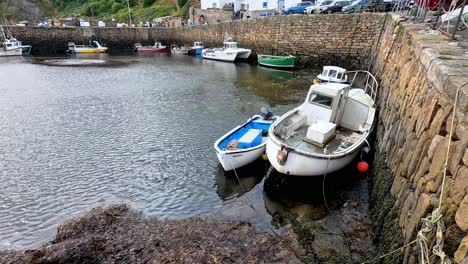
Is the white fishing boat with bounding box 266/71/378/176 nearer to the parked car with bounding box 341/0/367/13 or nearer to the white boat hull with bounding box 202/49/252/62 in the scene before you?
the parked car with bounding box 341/0/367/13

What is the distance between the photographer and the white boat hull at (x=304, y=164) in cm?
815

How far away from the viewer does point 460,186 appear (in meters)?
3.61

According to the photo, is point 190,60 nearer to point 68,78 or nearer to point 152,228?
point 68,78

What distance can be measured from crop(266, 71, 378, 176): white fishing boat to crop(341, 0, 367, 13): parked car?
63.1ft

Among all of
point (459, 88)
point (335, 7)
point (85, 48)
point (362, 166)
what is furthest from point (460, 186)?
point (85, 48)

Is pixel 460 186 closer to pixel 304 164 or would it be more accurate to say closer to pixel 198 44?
pixel 304 164

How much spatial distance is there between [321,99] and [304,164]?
322 centimetres

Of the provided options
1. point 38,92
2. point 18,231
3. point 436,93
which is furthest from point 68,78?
point 436,93

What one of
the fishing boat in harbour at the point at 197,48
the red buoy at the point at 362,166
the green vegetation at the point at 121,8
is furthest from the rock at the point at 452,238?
the green vegetation at the point at 121,8

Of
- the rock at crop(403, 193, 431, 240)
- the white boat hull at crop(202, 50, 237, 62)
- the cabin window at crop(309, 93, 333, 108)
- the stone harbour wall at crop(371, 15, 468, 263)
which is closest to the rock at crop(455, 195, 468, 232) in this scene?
the stone harbour wall at crop(371, 15, 468, 263)

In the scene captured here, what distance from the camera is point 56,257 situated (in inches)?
236

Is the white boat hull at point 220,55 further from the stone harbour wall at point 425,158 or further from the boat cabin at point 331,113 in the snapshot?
the stone harbour wall at point 425,158

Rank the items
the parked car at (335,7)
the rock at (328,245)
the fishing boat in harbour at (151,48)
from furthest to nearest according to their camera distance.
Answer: the fishing boat in harbour at (151,48), the parked car at (335,7), the rock at (328,245)

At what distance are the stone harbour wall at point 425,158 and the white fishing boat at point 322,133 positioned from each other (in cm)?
138
